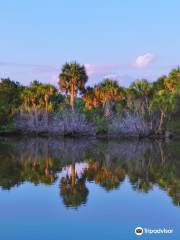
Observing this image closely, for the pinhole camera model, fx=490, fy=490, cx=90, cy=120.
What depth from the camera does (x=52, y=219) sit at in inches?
646

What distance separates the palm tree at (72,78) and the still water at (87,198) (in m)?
36.9

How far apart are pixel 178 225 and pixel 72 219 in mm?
3452

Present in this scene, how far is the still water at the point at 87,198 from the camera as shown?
15.1 metres

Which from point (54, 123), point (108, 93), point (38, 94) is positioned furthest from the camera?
point (38, 94)

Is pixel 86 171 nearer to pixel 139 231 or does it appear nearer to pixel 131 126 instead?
pixel 139 231

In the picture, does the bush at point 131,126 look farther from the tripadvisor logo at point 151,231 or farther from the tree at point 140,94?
the tripadvisor logo at point 151,231

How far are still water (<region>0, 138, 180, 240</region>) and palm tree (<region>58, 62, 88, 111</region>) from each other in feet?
121

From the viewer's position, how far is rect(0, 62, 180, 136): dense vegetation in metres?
69.0

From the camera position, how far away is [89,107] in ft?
248

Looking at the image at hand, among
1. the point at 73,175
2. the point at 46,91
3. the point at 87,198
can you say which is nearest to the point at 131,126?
the point at 46,91

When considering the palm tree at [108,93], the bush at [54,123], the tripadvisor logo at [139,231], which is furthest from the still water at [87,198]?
the palm tree at [108,93]

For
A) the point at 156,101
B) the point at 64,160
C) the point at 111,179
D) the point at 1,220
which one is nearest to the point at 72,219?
the point at 1,220

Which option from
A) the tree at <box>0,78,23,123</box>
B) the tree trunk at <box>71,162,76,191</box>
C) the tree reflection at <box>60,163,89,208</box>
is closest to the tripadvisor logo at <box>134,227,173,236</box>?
the tree reflection at <box>60,163,89,208</box>

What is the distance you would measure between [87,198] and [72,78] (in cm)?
5211
